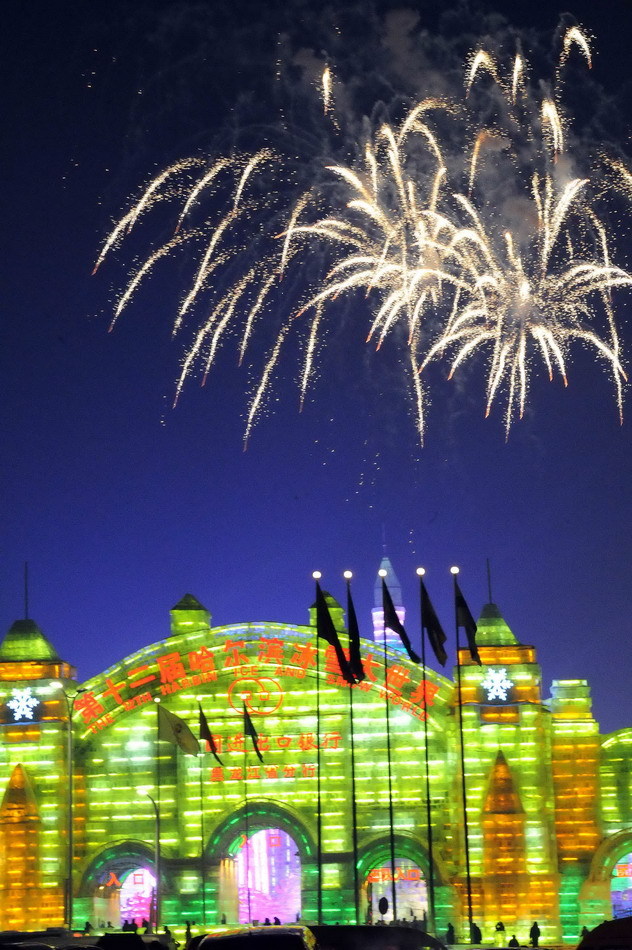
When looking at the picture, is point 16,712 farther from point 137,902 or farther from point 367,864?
point 367,864

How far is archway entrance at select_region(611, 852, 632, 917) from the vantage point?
67.4 metres

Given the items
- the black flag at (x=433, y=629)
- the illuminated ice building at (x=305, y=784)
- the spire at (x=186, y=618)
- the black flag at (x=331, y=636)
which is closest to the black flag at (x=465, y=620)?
→ the black flag at (x=433, y=629)

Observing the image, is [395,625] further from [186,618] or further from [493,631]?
[186,618]

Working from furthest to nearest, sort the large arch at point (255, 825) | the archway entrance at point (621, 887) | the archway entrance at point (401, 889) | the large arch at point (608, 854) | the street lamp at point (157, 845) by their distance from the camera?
1. the large arch at point (255, 825)
2. the archway entrance at point (401, 889)
3. the archway entrance at point (621, 887)
4. the large arch at point (608, 854)
5. the street lamp at point (157, 845)

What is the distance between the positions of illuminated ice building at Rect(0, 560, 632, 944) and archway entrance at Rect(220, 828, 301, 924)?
1.08 feet

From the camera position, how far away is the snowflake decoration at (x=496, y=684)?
6781 cm

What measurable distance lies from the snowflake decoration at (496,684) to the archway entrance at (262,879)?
11.7m

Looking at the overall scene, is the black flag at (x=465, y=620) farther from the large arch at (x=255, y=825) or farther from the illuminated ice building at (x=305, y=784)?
the large arch at (x=255, y=825)

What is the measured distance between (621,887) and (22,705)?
2827 centimetres

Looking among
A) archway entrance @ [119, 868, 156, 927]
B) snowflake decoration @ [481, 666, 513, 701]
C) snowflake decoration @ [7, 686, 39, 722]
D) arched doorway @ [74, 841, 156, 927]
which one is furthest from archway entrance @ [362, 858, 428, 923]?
snowflake decoration @ [7, 686, 39, 722]

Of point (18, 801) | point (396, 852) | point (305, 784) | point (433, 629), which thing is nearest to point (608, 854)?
point (396, 852)

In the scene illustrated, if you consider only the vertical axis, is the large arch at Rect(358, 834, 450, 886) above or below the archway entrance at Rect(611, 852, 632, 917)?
above

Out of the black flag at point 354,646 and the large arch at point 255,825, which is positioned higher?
the black flag at point 354,646

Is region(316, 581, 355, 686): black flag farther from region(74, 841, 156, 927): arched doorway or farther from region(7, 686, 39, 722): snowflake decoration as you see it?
region(7, 686, 39, 722): snowflake decoration
